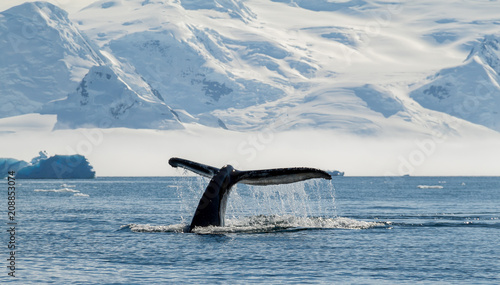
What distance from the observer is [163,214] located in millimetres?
51062

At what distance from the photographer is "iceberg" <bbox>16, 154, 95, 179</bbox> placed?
156 meters

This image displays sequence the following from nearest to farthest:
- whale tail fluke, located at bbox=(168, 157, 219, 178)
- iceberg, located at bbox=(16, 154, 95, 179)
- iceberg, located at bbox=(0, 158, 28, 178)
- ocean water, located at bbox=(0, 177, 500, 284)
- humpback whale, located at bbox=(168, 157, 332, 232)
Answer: ocean water, located at bbox=(0, 177, 500, 284)
humpback whale, located at bbox=(168, 157, 332, 232)
whale tail fluke, located at bbox=(168, 157, 219, 178)
iceberg, located at bbox=(16, 154, 95, 179)
iceberg, located at bbox=(0, 158, 28, 178)

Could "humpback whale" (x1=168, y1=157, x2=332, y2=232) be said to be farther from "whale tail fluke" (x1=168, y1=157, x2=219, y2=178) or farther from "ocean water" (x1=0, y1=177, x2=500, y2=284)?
"ocean water" (x1=0, y1=177, x2=500, y2=284)

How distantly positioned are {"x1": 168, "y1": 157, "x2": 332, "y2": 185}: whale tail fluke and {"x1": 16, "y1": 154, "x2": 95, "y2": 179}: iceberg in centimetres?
12826

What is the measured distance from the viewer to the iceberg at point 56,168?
512 ft

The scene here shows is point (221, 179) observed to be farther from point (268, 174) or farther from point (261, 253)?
point (261, 253)

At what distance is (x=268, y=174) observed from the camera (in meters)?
A: 29.9

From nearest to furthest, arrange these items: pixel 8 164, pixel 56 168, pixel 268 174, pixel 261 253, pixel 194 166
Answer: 1. pixel 261 253
2. pixel 268 174
3. pixel 194 166
4. pixel 56 168
5. pixel 8 164

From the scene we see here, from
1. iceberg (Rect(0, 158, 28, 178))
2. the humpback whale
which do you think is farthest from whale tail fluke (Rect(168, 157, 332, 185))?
iceberg (Rect(0, 158, 28, 178))

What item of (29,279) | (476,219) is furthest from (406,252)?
(476,219)

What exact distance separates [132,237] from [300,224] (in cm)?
850

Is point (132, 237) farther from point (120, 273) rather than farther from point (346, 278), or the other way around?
point (346, 278)

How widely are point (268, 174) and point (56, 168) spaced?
446ft

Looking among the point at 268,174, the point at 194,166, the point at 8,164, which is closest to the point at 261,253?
the point at 268,174
